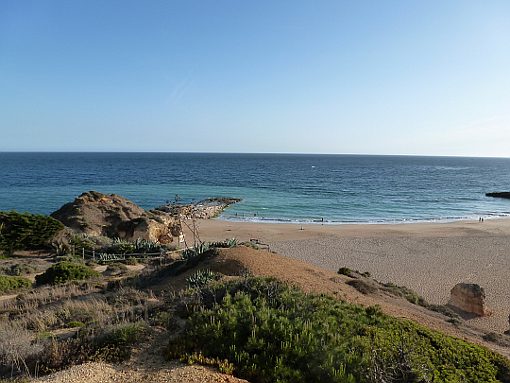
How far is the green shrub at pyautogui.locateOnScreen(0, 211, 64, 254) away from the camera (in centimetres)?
2377

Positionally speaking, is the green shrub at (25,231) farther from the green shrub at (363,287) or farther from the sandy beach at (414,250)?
the green shrub at (363,287)

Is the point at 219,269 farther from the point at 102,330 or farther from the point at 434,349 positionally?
the point at 434,349

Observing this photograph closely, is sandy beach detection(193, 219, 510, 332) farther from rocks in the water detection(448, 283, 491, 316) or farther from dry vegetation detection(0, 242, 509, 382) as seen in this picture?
dry vegetation detection(0, 242, 509, 382)

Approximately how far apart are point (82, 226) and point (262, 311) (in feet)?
82.5

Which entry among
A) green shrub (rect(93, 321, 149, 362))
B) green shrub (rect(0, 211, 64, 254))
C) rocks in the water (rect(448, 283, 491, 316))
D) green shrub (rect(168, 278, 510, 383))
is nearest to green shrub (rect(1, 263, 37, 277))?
green shrub (rect(0, 211, 64, 254))

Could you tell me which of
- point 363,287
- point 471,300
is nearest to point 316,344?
point 363,287

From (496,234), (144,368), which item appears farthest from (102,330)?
(496,234)

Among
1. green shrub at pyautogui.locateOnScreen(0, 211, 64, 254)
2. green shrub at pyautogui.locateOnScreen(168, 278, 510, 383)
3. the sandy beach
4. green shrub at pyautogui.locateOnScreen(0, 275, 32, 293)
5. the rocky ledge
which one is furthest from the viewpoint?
the rocky ledge

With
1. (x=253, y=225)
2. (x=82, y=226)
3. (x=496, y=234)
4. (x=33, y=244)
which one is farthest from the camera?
(x=253, y=225)

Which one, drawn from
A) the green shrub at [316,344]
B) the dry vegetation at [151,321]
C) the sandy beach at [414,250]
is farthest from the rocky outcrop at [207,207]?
the green shrub at [316,344]

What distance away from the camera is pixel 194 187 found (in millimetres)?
73125

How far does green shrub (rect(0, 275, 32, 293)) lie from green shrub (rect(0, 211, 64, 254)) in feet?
29.6

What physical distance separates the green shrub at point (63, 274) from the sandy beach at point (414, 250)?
13.4m

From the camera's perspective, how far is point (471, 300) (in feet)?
53.5
